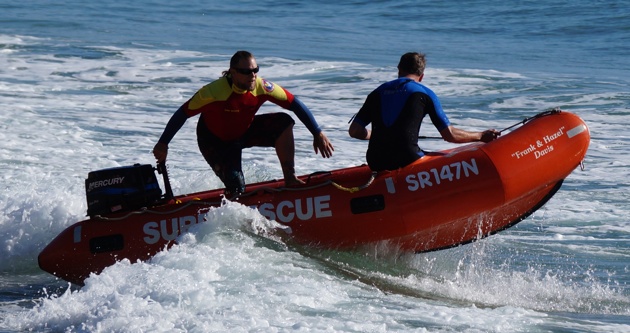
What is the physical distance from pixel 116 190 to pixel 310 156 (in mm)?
4154

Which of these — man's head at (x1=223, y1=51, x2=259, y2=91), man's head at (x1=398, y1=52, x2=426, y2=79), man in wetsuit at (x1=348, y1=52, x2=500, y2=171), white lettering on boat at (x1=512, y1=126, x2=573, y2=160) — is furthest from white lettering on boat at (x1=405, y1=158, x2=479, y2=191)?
man's head at (x1=223, y1=51, x2=259, y2=91)

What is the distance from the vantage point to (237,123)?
6.39 meters

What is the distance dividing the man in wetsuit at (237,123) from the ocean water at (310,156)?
0.42 metres

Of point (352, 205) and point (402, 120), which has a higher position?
point (402, 120)

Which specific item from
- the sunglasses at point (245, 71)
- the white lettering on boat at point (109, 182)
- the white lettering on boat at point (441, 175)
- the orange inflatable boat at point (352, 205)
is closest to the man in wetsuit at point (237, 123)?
the sunglasses at point (245, 71)

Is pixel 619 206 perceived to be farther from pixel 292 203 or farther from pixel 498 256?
pixel 292 203

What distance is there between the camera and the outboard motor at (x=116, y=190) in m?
6.39

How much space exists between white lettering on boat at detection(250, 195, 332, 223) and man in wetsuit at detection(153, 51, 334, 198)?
0.28m

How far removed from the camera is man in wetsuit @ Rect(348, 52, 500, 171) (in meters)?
6.17

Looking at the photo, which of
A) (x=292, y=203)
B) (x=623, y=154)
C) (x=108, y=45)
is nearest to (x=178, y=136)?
(x=623, y=154)

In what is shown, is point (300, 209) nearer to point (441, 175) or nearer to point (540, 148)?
point (441, 175)

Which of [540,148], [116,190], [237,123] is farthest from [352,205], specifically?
[116,190]

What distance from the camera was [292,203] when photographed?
6254 millimetres

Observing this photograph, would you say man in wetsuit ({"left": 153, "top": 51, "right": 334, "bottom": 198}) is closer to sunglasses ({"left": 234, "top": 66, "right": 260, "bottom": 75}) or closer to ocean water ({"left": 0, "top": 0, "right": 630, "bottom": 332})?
sunglasses ({"left": 234, "top": 66, "right": 260, "bottom": 75})
